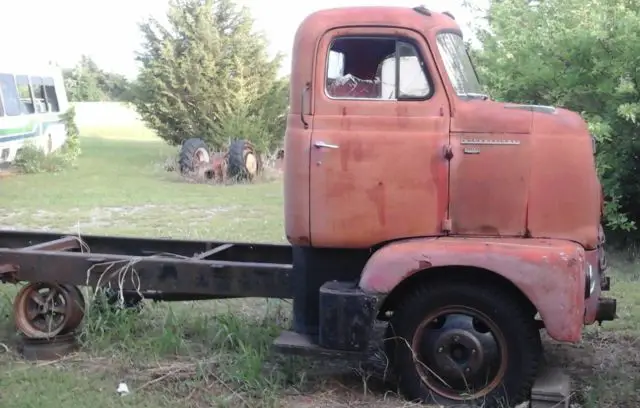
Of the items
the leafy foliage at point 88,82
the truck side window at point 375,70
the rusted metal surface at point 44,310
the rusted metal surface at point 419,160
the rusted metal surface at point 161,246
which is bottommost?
the rusted metal surface at point 44,310

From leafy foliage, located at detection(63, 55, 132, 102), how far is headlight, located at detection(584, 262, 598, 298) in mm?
62594

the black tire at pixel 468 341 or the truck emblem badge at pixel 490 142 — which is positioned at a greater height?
the truck emblem badge at pixel 490 142

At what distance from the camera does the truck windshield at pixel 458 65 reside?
496 centimetres

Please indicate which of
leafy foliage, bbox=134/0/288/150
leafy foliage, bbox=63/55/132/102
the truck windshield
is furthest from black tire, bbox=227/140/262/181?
leafy foliage, bbox=63/55/132/102

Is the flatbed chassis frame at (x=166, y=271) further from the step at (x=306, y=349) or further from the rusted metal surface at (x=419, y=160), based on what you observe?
the rusted metal surface at (x=419, y=160)

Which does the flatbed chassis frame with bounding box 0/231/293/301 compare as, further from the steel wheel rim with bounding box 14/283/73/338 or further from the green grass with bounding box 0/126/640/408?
the green grass with bounding box 0/126/640/408

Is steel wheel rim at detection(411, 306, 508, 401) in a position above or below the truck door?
below

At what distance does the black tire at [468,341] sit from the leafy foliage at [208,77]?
18469mm

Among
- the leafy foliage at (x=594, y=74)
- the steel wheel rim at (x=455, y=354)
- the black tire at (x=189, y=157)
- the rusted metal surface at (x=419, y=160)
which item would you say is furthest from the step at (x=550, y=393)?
the black tire at (x=189, y=157)

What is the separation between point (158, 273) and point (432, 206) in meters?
1.91

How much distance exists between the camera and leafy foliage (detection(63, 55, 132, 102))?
65938mm

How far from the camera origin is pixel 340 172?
192 inches

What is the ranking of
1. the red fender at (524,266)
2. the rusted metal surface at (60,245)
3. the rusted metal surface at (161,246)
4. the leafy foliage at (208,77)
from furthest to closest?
the leafy foliage at (208,77), the rusted metal surface at (161,246), the rusted metal surface at (60,245), the red fender at (524,266)

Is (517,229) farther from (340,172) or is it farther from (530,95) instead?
(530,95)
